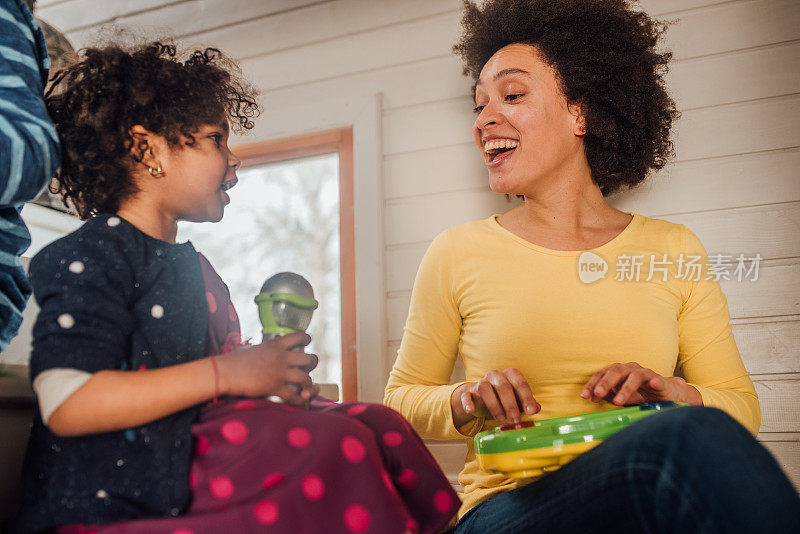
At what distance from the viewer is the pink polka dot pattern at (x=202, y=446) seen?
2.48ft

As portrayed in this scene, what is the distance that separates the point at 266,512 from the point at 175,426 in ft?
0.50

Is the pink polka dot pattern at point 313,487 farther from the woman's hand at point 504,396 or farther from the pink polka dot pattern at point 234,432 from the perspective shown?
the woman's hand at point 504,396

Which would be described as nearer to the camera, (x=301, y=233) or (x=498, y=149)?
(x=498, y=149)

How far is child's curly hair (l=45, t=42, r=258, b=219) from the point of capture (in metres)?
0.98

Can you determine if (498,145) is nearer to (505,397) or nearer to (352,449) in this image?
(505,397)

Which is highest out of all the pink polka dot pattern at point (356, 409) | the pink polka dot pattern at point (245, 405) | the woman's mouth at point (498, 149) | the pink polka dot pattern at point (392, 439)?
the woman's mouth at point (498, 149)

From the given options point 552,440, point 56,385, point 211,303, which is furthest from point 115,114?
point 552,440

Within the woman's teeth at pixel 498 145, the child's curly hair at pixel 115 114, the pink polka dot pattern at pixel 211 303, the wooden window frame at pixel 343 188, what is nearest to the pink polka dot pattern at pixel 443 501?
the pink polka dot pattern at pixel 211 303

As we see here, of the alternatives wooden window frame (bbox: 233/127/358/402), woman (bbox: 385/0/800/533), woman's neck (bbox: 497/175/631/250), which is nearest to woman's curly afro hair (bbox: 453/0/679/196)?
woman (bbox: 385/0/800/533)

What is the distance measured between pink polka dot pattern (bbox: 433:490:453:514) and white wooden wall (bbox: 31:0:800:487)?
777 mm

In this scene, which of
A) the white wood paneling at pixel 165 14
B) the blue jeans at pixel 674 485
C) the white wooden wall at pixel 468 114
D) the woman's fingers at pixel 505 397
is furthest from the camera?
the white wood paneling at pixel 165 14

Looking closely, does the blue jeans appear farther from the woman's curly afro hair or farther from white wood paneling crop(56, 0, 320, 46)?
white wood paneling crop(56, 0, 320, 46)

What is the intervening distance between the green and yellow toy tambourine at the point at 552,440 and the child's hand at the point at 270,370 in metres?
0.28

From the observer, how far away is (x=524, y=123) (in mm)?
1306
